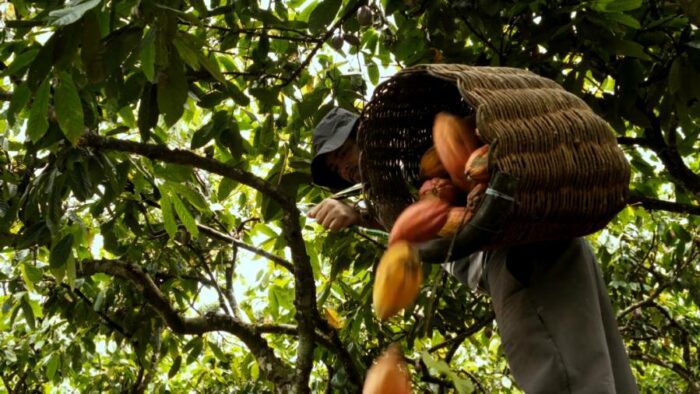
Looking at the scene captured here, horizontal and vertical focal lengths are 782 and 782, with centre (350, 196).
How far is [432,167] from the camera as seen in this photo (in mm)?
1458

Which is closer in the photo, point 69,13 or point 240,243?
point 69,13

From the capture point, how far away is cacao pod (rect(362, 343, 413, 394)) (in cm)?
118

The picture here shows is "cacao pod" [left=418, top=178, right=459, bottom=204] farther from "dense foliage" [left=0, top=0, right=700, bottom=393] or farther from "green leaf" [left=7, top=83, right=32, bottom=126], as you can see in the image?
"green leaf" [left=7, top=83, right=32, bottom=126]

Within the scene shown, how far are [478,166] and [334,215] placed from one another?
0.55m

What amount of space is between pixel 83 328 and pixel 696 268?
113 inches

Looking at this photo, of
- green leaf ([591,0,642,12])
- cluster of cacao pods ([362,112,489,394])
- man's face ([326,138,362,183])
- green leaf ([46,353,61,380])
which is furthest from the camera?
green leaf ([46,353,61,380])

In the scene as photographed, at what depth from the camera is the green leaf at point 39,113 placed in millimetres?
1502

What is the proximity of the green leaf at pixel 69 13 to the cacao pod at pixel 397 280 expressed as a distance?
587 mm

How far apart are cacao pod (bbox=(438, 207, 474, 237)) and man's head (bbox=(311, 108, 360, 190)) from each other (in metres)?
0.51

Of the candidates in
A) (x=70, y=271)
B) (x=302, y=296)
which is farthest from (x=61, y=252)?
(x=302, y=296)

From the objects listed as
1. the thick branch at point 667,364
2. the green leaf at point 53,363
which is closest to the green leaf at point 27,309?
the green leaf at point 53,363

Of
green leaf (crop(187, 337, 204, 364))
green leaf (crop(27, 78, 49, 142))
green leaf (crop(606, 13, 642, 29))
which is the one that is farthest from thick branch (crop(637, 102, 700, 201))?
green leaf (crop(187, 337, 204, 364))

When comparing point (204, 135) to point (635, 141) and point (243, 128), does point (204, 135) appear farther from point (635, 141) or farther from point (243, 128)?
point (635, 141)

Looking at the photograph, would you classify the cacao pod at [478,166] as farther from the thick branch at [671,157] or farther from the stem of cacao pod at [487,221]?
the thick branch at [671,157]
